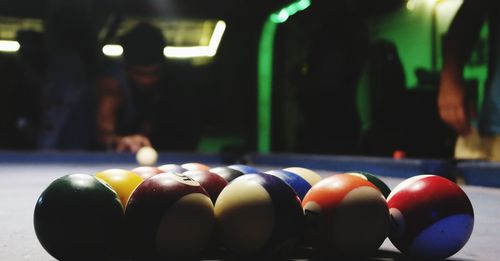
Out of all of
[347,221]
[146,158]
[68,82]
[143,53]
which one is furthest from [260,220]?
[143,53]

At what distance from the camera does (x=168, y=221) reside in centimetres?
224

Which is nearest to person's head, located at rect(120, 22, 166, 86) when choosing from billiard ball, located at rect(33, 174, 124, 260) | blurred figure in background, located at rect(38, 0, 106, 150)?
blurred figure in background, located at rect(38, 0, 106, 150)

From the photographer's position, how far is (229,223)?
2.32 metres

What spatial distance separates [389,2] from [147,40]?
5.79 m

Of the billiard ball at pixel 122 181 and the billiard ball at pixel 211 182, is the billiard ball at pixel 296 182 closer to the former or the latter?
the billiard ball at pixel 211 182

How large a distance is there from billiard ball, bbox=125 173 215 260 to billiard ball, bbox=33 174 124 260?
0.09m

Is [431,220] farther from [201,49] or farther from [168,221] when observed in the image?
[201,49]

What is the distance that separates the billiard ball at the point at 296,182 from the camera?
2.94 meters

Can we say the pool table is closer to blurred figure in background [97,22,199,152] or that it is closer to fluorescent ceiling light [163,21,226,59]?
blurred figure in background [97,22,199,152]

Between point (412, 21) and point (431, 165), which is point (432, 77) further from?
point (431, 165)

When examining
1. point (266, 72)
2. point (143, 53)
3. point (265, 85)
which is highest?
point (143, 53)

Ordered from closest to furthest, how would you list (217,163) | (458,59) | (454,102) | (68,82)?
(454,102) < (458,59) < (217,163) < (68,82)

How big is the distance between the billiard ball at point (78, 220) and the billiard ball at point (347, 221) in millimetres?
794

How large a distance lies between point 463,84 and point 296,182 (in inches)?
184
